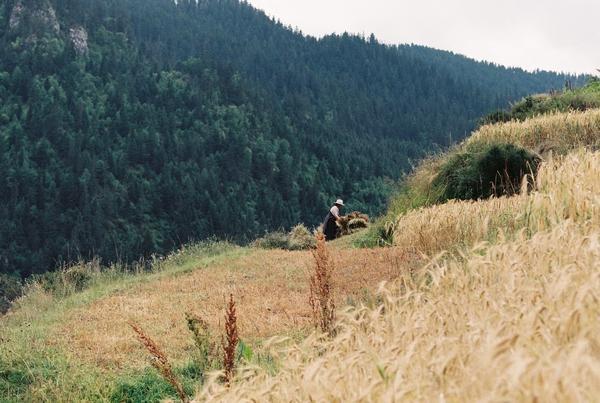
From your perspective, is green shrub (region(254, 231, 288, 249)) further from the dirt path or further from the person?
the dirt path

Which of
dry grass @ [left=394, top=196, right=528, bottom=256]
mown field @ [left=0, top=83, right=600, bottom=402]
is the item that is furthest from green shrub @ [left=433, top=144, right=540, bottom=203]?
dry grass @ [left=394, top=196, right=528, bottom=256]

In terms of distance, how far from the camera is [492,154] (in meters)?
15.5

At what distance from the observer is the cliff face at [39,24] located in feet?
388

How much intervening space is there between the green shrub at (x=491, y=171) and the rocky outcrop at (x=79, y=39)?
11659 centimetres

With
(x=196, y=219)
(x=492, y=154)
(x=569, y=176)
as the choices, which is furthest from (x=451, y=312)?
(x=196, y=219)

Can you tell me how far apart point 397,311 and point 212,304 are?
21.9ft

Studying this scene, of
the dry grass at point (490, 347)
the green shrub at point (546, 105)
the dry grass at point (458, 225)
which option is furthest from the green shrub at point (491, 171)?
the dry grass at point (490, 347)

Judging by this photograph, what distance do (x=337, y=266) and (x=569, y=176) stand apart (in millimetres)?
5983

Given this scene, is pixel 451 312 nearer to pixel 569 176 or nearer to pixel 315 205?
pixel 569 176

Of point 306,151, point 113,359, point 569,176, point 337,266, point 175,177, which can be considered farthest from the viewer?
point 306,151

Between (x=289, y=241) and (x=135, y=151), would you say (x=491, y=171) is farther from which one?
(x=135, y=151)

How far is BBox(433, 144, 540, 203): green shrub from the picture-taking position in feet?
49.7

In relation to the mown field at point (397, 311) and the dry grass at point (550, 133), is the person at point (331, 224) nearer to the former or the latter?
the mown field at point (397, 311)

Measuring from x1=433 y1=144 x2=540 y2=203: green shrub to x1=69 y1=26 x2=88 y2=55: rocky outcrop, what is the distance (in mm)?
116587
